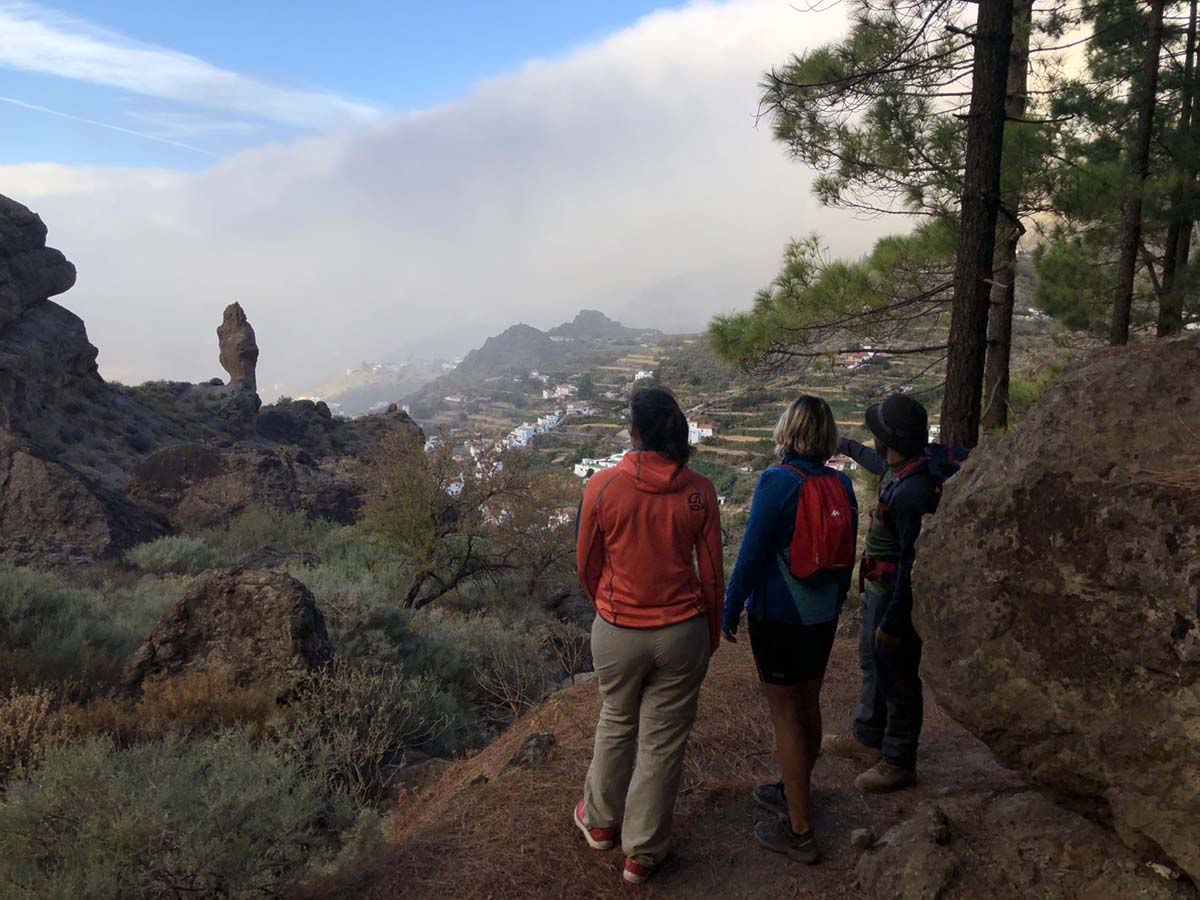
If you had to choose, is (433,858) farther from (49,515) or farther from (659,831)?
(49,515)

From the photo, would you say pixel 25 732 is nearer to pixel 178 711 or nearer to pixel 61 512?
pixel 178 711

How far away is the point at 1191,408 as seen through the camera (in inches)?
86.3

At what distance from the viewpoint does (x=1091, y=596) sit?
7.04 feet

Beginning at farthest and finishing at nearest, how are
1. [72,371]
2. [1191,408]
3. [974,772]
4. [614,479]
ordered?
1. [72,371]
2. [974,772]
3. [614,479]
4. [1191,408]

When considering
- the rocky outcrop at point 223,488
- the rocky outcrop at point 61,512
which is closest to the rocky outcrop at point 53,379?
the rocky outcrop at point 223,488

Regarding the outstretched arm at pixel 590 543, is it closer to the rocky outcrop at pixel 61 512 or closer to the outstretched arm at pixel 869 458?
the outstretched arm at pixel 869 458

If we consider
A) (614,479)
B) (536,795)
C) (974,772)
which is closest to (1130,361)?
(614,479)

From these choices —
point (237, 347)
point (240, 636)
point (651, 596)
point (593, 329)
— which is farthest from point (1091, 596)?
point (593, 329)

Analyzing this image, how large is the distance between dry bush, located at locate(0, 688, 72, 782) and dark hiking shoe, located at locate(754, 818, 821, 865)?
3.63 m

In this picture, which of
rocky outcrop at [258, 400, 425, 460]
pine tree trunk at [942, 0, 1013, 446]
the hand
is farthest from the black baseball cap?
rocky outcrop at [258, 400, 425, 460]

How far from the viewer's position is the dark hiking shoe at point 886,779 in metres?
3.47

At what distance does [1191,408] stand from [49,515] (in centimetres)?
1471

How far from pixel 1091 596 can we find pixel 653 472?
1391 mm

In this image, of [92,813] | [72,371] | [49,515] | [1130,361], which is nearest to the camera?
Result: [1130,361]
